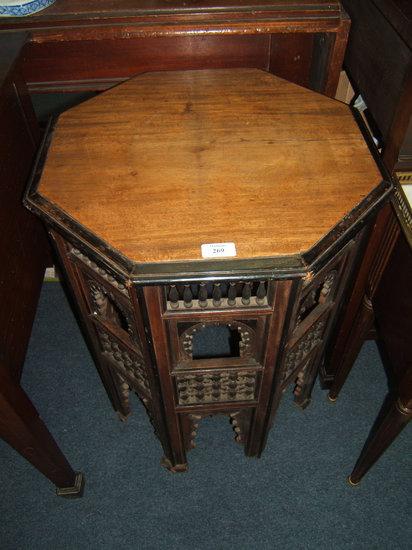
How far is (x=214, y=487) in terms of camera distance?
1.59 metres

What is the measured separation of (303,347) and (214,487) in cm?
65

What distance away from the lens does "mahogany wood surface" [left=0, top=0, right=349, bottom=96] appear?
3.83 feet

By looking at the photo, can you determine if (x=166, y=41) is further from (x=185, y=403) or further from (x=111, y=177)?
(x=185, y=403)

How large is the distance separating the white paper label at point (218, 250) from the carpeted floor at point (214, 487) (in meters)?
1.06

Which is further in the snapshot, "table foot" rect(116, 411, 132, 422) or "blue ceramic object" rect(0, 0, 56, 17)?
"table foot" rect(116, 411, 132, 422)

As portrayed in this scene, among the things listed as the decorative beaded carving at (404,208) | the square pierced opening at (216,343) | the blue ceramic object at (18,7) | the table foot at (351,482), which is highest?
the blue ceramic object at (18,7)

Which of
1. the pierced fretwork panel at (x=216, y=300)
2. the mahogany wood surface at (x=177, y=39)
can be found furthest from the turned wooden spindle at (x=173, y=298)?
the mahogany wood surface at (x=177, y=39)

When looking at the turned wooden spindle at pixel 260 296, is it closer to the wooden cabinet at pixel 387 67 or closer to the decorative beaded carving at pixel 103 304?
the decorative beaded carving at pixel 103 304

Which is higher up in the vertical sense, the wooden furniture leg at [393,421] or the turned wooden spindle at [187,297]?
the turned wooden spindle at [187,297]

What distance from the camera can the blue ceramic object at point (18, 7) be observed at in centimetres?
116

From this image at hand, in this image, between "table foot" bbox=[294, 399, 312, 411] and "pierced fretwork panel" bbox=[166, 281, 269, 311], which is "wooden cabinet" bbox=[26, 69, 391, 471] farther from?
"table foot" bbox=[294, 399, 312, 411]

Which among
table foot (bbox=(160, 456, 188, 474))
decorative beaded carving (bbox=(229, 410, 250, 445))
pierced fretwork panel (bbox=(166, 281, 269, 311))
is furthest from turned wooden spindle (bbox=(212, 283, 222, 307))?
table foot (bbox=(160, 456, 188, 474))

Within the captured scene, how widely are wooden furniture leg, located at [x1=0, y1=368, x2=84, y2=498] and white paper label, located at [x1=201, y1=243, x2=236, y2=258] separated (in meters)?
0.49

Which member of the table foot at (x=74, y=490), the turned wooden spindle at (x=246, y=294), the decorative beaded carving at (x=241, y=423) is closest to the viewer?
the turned wooden spindle at (x=246, y=294)
